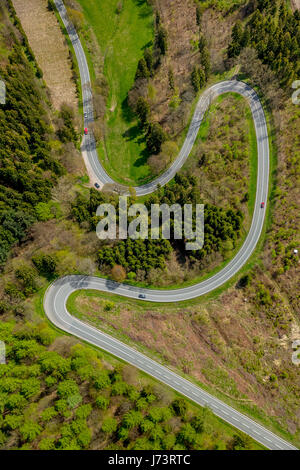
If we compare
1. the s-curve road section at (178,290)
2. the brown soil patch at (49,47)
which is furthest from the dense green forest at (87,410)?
the brown soil patch at (49,47)

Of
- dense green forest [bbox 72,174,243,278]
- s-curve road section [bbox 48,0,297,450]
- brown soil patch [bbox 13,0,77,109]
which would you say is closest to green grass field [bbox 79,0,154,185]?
s-curve road section [bbox 48,0,297,450]

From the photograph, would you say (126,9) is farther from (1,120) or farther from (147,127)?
(1,120)

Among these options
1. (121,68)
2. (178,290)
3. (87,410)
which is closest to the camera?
(87,410)

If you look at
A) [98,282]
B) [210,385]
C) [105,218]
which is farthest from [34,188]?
[210,385]

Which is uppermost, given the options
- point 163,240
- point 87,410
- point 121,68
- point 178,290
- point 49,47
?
point 49,47

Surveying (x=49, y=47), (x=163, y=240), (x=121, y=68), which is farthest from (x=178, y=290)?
(x=49, y=47)

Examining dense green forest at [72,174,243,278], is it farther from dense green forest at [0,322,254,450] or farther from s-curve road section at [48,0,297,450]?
dense green forest at [0,322,254,450]

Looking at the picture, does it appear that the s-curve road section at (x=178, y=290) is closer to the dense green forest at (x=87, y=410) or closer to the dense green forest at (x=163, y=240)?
the dense green forest at (x=87, y=410)

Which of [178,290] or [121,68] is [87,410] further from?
[121,68]
